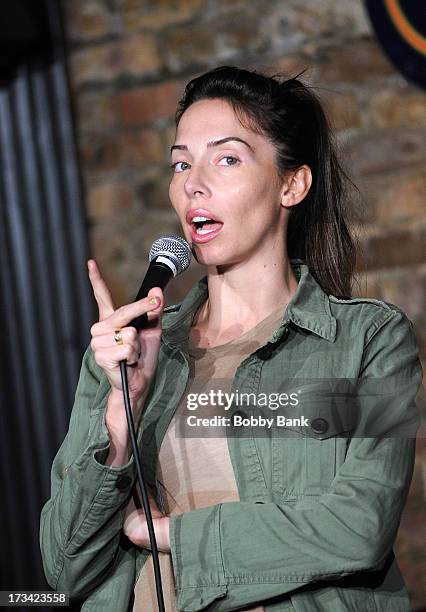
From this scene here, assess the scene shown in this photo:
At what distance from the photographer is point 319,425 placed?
4.50 feet

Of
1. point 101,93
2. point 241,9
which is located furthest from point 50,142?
point 241,9

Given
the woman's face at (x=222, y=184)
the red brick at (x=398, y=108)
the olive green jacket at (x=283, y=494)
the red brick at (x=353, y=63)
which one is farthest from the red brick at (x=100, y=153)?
the olive green jacket at (x=283, y=494)

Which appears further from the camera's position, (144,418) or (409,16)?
(409,16)

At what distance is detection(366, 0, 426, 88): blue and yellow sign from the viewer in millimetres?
2400

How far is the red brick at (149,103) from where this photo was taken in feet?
8.42

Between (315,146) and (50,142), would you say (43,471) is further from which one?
(315,146)

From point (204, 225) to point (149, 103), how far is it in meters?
1.17

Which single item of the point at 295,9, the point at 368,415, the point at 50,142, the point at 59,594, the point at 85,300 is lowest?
the point at 59,594

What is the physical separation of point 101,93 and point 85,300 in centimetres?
58

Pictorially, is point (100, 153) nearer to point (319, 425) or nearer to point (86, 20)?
point (86, 20)

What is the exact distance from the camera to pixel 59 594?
143 centimetres

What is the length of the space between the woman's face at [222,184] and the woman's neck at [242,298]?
0.11ft

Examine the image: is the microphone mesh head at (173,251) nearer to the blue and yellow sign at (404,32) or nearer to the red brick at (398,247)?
the red brick at (398,247)

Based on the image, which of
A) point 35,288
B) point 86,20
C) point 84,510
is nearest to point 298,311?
point 84,510
